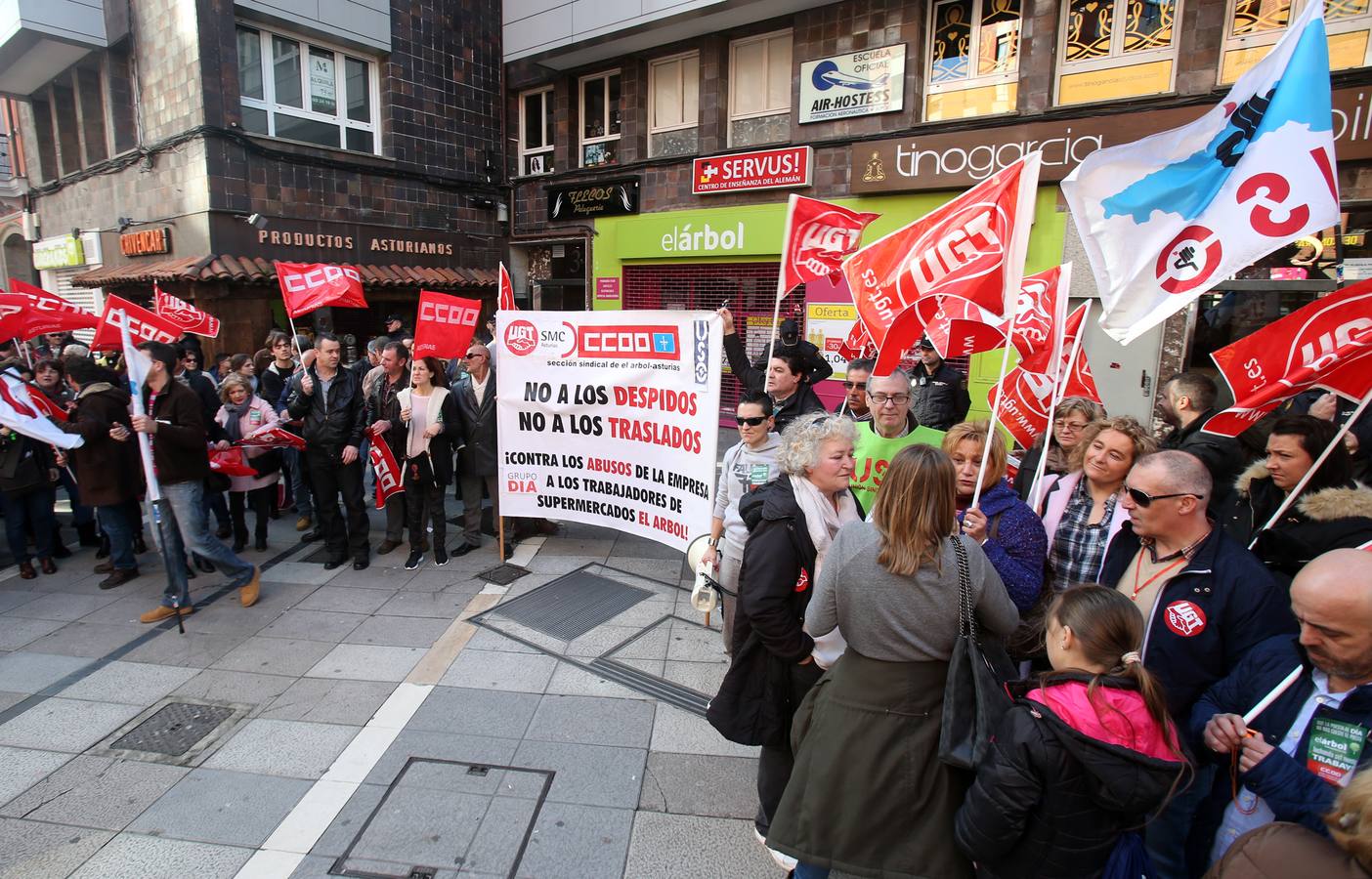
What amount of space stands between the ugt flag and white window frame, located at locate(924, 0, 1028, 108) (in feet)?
28.8

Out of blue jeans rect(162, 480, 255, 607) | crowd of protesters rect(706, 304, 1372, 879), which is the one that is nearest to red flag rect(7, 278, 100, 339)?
blue jeans rect(162, 480, 255, 607)

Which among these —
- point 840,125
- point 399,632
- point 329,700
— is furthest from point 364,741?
point 840,125

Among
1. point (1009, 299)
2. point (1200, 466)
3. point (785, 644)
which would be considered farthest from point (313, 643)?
point (1200, 466)

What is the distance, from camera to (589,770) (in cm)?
361

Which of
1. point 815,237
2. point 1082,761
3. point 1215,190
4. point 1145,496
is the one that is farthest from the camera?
point 815,237

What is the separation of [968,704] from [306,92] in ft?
51.3

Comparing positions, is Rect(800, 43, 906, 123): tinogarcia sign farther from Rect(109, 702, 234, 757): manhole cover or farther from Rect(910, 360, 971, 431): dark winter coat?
Rect(109, 702, 234, 757): manhole cover

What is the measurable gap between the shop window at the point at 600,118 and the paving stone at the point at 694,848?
13.5 meters

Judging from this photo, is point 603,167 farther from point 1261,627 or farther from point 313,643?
point 1261,627

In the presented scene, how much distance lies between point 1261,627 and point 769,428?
237 centimetres

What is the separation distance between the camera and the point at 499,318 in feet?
20.0

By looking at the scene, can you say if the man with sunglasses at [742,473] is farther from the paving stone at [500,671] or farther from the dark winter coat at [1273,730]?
the dark winter coat at [1273,730]

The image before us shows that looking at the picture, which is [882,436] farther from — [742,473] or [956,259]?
[956,259]

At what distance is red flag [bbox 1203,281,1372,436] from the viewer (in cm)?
314
